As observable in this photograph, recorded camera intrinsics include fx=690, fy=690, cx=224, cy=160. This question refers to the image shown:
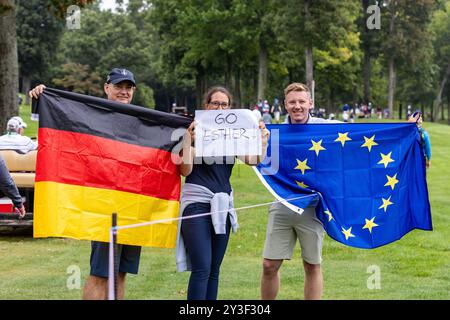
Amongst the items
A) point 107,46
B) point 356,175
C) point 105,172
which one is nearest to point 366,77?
point 107,46

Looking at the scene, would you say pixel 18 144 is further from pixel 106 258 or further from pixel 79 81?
pixel 79 81

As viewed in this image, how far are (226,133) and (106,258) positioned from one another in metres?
1.40

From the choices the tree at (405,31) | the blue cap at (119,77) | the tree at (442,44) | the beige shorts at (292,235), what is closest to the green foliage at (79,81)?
the tree at (405,31)

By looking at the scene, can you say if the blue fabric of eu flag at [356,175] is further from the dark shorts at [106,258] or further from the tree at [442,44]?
the tree at [442,44]

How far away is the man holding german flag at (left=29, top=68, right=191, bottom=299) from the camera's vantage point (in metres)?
5.52

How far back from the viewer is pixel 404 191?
6699mm

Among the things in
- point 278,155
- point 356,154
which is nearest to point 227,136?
point 278,155

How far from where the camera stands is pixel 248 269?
9234 millimetres

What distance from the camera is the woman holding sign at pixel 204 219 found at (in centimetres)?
537

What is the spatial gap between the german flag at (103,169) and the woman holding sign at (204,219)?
35 centimetres

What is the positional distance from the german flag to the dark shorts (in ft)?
0.28

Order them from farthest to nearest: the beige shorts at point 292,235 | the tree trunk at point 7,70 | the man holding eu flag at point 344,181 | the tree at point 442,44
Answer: the tree at point 442,44
the tree trunk at point 7,70
the man holding eu flag at point 344,181
the beige shorts at point 292,235

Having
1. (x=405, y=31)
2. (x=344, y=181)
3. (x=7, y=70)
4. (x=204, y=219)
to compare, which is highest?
(x=405, y=31)
